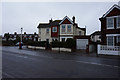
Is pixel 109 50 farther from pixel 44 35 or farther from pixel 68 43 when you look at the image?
pixel 44 35

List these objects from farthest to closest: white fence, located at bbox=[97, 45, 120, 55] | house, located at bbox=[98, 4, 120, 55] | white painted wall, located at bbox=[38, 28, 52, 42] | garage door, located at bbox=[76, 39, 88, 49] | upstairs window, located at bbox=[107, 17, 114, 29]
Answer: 1. white painted wall, located at bbox=[38, 28, 52, 42]
2. garage door, located at bbox=[76, 39, 88, 49]
3. upstairs window, located at bbox=[107, 17, 114, 29]
4. house, located at bbox=[98, 4, 120, 55]
5. white fence, located at bbox=[97, 45, 120, 55]

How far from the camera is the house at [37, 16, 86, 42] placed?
102ft

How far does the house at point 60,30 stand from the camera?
31109 mm

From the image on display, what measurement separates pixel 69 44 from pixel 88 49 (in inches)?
146

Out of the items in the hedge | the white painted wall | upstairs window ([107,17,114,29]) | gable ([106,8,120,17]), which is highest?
gable ([106,8,120,17])

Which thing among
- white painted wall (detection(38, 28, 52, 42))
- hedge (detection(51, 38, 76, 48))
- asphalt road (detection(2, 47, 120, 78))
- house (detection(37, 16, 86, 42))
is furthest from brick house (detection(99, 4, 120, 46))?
white painted wall (detection(38, 28, 52, 42))

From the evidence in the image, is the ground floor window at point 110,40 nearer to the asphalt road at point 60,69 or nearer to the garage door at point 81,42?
the garage door at point 81,42

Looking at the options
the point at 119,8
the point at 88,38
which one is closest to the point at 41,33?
the point at 88,38

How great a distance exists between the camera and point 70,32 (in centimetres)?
3109

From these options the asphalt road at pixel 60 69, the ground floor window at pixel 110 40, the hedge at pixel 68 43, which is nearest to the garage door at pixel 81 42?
the hedge at pixel 68 43

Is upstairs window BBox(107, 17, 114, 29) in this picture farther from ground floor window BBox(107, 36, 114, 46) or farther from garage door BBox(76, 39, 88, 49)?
garage door BBox(76, 39, 88, 49)

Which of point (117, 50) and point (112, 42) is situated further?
point (112, 42)

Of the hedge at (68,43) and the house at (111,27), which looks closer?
the house at (111,27)

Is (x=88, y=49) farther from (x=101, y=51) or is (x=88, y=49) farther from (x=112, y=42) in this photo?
(x=112, y=42)
